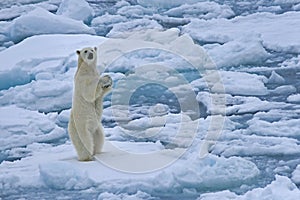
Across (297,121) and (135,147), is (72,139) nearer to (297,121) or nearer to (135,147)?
(135,147)

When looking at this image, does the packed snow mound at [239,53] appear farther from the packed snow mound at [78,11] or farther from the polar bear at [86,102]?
the polar bear at [86,102]

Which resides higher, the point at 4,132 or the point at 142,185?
the point at 142,185

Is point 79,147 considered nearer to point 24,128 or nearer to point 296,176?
point 24,128

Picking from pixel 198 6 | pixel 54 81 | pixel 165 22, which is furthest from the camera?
pixel 198 6

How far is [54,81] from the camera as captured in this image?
5688 mm

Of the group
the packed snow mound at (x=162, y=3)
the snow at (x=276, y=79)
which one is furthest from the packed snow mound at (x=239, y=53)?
the packed snow mound at (x=162, y=3)

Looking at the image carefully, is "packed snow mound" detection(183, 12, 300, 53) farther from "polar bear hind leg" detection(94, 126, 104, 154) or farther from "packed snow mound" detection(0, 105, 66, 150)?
"polar bear hind leg" detection(94, 126, 104, 154)

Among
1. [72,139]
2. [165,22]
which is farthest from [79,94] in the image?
[165,22]

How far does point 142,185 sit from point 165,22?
4.17 meters

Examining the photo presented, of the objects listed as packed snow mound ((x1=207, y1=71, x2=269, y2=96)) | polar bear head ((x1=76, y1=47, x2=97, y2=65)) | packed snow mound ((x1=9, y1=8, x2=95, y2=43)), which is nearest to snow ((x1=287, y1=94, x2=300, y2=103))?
packed snow mound ((x1=207, y1=71, x2=269, y2=96))

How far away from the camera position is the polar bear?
403cm

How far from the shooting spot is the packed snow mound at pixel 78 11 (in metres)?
7.87

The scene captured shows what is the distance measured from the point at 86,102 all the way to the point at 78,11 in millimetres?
3959

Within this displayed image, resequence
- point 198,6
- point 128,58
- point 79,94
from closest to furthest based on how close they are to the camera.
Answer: point 79,94, point 128,58, point 198,6
